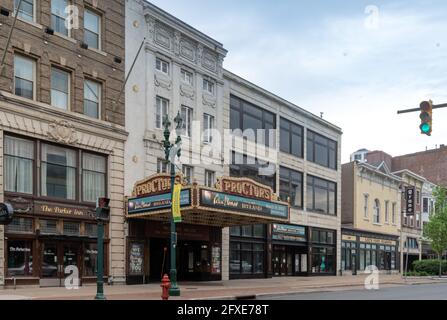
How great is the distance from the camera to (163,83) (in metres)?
31.7

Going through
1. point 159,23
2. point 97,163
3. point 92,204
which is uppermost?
point 159,23

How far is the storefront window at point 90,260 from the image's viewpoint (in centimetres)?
2666

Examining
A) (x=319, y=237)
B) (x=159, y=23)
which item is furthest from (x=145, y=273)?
(x=319, y=237)

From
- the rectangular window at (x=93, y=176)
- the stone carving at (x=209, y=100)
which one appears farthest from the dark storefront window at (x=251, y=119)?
the rectangular window at (x=93, y=176)

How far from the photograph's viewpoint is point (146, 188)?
28.2 m

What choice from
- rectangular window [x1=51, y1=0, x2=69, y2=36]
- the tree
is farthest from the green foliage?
rectangular window [x1=51, y1=0, x2=69, y2=36]

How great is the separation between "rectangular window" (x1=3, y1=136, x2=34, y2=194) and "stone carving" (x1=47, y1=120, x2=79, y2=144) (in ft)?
3.60

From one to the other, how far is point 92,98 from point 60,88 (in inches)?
77.0

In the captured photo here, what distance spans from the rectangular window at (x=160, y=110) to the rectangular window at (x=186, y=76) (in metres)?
2.04

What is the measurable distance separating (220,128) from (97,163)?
400 inches

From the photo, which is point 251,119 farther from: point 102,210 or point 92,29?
point 102,210

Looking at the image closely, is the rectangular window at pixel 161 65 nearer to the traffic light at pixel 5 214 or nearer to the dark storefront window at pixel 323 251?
the traffic light at pixel 5 214

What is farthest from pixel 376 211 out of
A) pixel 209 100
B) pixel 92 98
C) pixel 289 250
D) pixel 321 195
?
pixel 92 98
